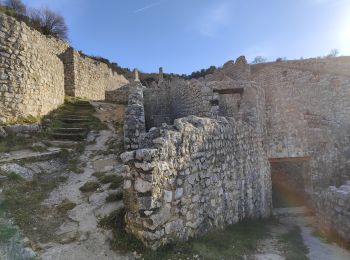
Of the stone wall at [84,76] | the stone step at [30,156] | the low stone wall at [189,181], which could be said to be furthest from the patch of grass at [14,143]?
the stone wall at [84,76]

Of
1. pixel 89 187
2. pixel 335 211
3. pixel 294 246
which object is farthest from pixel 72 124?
pixel 335 211

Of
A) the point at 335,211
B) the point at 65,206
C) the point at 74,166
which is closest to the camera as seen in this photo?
the point at 65,206

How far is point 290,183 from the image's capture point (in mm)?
13148

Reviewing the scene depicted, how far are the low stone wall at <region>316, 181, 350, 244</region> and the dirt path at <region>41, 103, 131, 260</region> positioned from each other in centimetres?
523

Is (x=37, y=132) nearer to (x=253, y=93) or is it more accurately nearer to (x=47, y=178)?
(x=47, y=178)

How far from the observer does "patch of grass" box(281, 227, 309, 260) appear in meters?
6.58

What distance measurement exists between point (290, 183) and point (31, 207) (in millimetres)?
10041

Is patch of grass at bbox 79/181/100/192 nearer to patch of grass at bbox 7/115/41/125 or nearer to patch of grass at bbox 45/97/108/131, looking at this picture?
patch of grass at bbox 7/115/41/125

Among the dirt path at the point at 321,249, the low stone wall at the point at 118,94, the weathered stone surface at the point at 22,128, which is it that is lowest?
the dirt path at the point at 321,249

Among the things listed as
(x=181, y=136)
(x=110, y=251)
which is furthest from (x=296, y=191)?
(x=110, y=251)

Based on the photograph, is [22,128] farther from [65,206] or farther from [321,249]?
[321,249]

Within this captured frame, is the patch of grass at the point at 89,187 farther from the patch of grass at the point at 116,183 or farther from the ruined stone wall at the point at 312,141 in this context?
the ruined stone wall at the point at 312,141

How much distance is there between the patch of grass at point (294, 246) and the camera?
259 inches

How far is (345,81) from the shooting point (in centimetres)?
1822
